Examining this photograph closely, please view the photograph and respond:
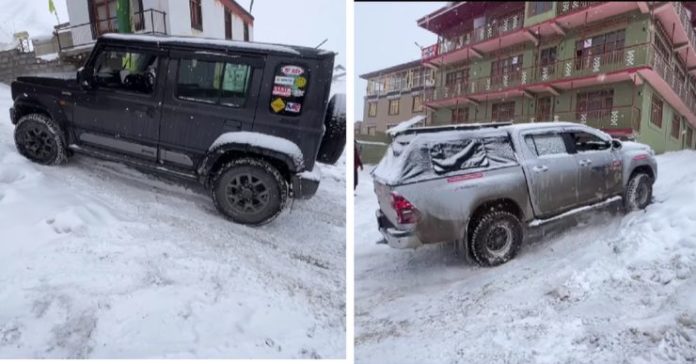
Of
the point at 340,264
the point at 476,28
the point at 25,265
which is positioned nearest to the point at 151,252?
the point at 25,265

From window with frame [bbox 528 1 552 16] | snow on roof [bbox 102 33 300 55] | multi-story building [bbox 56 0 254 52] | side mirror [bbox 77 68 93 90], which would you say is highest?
multi-story building [bbox 56 0 254 52]

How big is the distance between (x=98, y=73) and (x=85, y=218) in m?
0.92

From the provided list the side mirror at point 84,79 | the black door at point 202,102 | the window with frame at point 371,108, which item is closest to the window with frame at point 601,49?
the window with frame at point 371,108

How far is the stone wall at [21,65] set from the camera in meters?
2.54

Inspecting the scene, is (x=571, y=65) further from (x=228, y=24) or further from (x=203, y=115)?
(x=203, y=115)

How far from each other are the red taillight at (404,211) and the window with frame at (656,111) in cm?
119

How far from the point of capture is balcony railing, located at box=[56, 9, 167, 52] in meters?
2.55

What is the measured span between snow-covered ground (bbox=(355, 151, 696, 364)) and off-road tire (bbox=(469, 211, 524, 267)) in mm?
52

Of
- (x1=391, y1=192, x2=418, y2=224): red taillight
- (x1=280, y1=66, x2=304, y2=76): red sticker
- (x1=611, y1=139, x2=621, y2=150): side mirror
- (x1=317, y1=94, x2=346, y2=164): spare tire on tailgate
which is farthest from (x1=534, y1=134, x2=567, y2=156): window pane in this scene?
(x1=280, y1=66, x2=304, y2=76): red sticker

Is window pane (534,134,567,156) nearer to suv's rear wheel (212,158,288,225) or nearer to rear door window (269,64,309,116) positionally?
rear door window (269,64,309,116)

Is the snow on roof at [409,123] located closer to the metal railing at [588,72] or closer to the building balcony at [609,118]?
the metal railing at [588,72]

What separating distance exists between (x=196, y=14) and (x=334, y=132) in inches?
42.6

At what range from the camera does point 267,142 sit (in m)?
2.48

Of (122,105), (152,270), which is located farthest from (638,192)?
(122,105)
